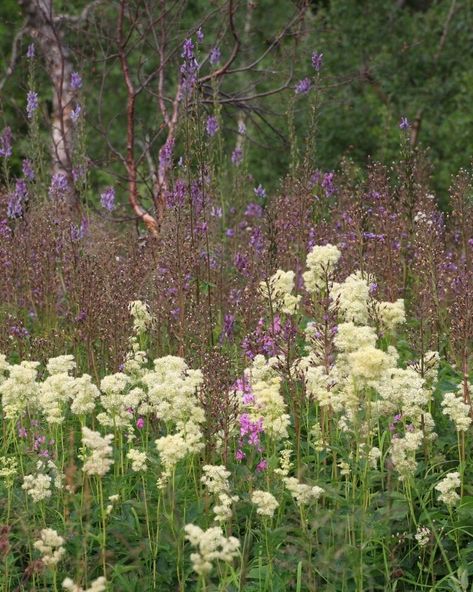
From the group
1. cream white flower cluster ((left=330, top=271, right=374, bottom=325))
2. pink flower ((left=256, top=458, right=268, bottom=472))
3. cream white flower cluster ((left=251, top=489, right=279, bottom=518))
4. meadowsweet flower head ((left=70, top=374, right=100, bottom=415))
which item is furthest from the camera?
cream white flower cluster ((left=330, top=271, right=374, bottom=325))

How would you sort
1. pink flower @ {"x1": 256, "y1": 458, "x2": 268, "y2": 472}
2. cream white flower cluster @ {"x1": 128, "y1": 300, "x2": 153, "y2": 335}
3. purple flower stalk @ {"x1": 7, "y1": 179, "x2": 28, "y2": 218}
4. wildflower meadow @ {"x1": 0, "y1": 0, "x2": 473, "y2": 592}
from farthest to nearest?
purple flower stalk @ {"x1": 7, "y1": 179, "x2": 28, "y2": 218}, cream white flower cluster @ {"x1": 128, "y1": 300, "x2": 153, "y2": 335}, pink flower @ {"x1": 256, "y1": 458, "x2": 268, "y2": 472}, wildflower meadow @ {"x1": 0, "y1": 0, "x2": 473, "y2": 592}

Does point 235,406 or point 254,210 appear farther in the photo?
point 254,210

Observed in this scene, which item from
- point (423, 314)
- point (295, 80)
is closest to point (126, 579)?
point (423, 314)

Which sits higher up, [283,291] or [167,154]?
[167,154]

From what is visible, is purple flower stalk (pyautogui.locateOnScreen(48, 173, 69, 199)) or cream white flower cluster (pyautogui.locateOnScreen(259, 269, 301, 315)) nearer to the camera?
cream white flower cluster (pyautogui.locateOnScreen(259, 269, 301, 315))

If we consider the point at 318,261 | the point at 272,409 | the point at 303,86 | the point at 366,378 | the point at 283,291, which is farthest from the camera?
the point at 303,86

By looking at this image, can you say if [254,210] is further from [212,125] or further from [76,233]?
[76,233]

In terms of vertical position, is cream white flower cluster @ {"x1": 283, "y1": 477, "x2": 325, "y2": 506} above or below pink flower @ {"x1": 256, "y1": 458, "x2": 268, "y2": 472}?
below

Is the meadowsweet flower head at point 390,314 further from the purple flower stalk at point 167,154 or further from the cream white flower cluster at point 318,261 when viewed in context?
the purple flower stalk at point 167,154

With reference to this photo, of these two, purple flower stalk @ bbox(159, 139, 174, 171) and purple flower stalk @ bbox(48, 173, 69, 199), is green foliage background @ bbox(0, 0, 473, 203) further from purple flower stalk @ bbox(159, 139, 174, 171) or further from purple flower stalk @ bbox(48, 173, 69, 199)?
purple flower stalk @ bbox(48, 173, 69, 199)

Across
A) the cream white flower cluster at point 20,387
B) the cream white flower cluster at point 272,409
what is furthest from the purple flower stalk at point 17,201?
the cream white flower cluster at point 272,409

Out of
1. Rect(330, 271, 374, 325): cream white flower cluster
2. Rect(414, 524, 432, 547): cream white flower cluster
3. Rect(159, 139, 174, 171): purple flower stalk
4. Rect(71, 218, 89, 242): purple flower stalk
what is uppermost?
Rect(159, 139, 174, 171): purple flower stalk

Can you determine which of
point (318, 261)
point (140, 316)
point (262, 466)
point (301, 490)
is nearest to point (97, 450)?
point (301, 490)

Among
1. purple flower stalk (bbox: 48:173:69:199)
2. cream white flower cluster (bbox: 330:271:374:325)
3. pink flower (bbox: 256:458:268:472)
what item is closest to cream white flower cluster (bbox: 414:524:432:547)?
pink flower (bbox: 256:458:268:472)
